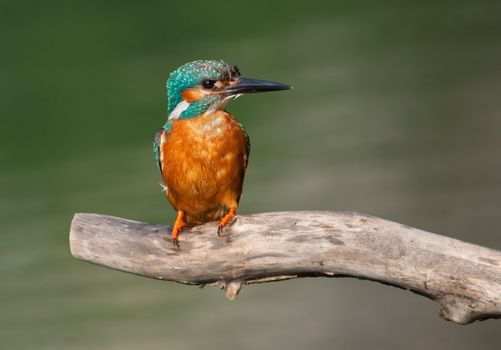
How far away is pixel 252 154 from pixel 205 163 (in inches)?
200

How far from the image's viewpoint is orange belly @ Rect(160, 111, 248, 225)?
3305mm

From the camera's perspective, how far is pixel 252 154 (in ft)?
27.5

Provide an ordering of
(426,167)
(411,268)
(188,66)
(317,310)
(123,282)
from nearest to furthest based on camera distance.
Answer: (411,268), (188,66), (317,310), (123,282), (426,167)

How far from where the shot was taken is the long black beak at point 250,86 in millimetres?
3232

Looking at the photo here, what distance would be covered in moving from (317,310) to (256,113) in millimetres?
2670

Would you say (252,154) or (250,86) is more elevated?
(250,86)

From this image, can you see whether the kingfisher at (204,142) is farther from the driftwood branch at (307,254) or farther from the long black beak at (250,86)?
the driftwood branch at (307,254)

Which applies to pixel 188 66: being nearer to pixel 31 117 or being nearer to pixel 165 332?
pixel 165 332

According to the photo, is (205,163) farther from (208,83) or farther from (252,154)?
(252,154)

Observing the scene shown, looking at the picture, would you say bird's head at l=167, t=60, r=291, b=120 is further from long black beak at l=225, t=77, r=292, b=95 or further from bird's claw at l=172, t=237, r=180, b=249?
bird's claw at l=172, t=237, r=180, b=249

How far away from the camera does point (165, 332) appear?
6918mm

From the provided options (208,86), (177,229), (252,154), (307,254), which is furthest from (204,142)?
(252,154)

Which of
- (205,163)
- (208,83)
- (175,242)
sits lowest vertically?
(175,242)

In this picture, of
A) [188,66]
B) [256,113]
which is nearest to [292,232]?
[188,66]
